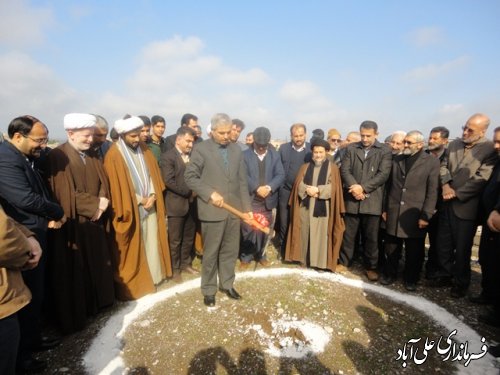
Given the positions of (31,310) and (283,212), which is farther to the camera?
(283,212)

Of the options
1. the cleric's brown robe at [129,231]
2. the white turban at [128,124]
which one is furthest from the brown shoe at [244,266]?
the white turban at [128,124]

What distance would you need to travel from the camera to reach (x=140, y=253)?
13.9 ft

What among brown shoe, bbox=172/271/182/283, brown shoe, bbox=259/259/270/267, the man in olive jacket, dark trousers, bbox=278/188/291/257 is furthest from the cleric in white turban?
dark trousers, bbox=278/188/291/257

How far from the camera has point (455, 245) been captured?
441 centimetres

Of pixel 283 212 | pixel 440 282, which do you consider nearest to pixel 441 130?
pixel 440 282

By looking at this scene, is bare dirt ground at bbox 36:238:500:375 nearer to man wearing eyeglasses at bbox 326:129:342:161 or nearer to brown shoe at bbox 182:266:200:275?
brown shoe at bbox 182:266:200:275

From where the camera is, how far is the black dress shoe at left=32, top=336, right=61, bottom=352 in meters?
3.15

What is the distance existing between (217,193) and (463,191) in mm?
3458

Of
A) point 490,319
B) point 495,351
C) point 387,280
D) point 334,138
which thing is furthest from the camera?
point 334,138

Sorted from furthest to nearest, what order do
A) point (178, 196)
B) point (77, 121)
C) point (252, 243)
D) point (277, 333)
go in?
1. point (252, 243)
2. point (178, 196)
3. point (277, 333)
4. point (77, 121)

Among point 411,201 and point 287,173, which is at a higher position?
point 287,173

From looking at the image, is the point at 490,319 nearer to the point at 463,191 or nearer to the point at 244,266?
the point at 463,191

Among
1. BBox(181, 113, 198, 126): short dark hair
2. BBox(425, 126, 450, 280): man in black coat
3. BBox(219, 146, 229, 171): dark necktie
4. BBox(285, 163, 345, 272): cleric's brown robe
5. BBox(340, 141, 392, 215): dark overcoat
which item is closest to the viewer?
BBox(219, 146, 229, 171): dark necktie

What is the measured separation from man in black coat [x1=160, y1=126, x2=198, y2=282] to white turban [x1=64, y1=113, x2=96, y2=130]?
126 centimetres
